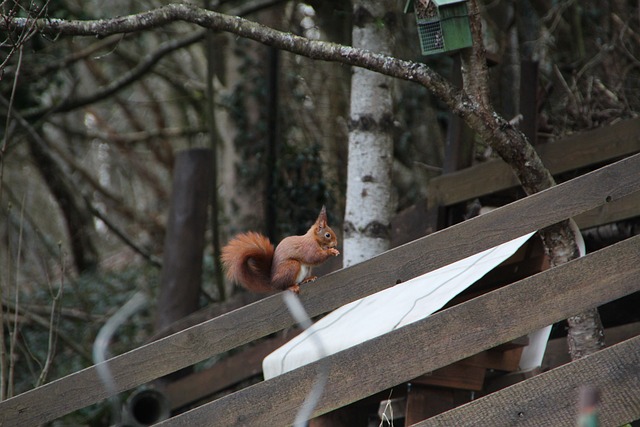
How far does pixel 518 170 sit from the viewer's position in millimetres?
3182

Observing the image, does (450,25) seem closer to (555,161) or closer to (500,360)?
(555,161)

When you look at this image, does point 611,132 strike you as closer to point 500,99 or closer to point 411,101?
point 500,99

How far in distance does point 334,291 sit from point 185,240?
114 inches

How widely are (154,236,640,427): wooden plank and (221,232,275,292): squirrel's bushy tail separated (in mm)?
997

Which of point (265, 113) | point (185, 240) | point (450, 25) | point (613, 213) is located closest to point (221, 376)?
point (185, 240)

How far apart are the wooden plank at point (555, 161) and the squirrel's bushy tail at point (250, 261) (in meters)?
1.22

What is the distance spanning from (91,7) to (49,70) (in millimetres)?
3267

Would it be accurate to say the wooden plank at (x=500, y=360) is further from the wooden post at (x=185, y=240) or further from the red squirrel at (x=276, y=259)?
the wooden post at (x=185, y=240)

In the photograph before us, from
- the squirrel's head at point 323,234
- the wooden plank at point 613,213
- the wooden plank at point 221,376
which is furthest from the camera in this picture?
the wooden plank at point 221,376

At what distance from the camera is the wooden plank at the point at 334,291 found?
8.82 feet

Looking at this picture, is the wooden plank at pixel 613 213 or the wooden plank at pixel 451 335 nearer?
the wooden plank at pixel 451 335

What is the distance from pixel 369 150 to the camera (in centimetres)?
461

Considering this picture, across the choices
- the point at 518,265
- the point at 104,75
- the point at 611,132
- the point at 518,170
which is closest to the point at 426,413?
the point at 518,265

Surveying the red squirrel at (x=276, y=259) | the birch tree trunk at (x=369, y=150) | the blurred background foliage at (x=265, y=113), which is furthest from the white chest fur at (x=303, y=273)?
the blurred background foliage at (x=265, y=113)
